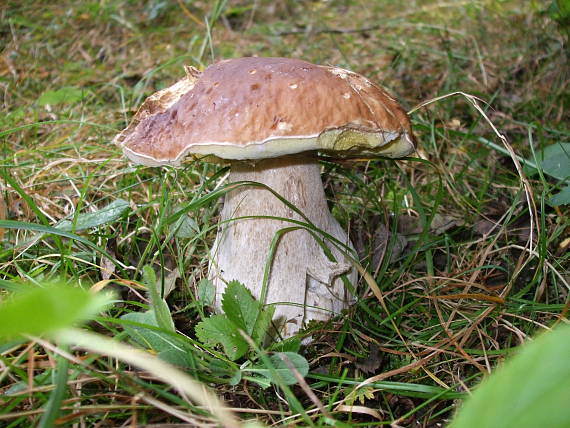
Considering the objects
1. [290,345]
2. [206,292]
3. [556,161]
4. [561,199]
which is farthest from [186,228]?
[556,161]

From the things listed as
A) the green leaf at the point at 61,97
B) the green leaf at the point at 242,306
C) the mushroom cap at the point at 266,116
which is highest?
the mushroom cap at the point at 266,116

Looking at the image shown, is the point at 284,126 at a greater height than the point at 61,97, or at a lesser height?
greater

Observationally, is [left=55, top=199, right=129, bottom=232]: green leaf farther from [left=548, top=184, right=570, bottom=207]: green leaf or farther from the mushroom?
[left=548, top=184, right=570, bottom=207]: green leaf

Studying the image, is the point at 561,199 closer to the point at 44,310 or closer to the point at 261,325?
the point at 261,325

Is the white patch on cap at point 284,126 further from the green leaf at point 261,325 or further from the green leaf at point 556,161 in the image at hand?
the green leaf at point 556,161

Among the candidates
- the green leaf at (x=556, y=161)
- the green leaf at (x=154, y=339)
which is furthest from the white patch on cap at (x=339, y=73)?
the green leaf at (x=556, y=161)

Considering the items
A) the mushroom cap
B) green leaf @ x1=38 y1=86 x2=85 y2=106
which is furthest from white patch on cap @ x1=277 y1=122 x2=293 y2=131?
green leaf @ x1=38 y1=86 x2=85 y2=106
